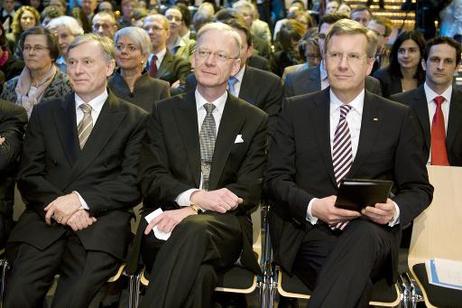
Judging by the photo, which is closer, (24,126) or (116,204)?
(116,204)

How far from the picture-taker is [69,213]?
384 cm

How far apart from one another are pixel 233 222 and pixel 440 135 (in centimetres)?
186

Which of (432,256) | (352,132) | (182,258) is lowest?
(432,256)

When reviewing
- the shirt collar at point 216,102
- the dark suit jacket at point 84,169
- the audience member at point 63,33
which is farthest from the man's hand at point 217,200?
the audience member at point 63,33

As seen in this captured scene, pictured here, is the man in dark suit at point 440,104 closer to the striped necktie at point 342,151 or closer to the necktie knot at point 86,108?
the striped necktie at point 342,151

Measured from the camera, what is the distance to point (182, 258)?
341 cm

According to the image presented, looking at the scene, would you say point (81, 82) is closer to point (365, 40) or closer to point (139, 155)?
point (139, 155)

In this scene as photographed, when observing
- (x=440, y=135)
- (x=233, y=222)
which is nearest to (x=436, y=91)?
(x=440, y=135)

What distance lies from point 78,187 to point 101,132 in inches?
12.5

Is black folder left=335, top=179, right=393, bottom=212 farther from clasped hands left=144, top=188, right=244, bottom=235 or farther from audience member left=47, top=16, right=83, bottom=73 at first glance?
audience member left=47, top=16, right=83, bottom=73

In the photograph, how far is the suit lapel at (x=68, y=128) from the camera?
4.05 meters

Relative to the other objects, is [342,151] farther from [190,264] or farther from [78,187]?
[78,187]

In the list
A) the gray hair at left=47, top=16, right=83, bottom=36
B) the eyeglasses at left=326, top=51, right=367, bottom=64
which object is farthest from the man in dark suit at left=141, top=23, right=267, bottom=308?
the gray hair at left=47, top=16, right=83, bottom=36

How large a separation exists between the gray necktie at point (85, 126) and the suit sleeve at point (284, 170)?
996 millimetres
